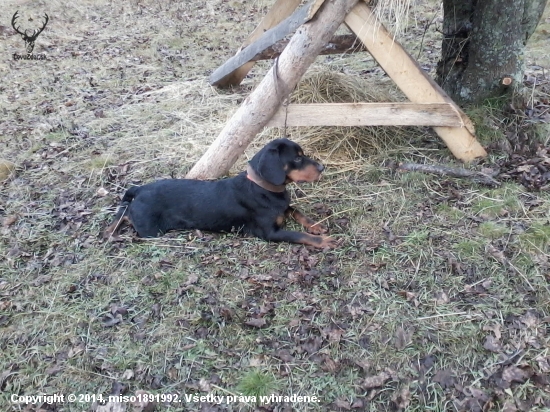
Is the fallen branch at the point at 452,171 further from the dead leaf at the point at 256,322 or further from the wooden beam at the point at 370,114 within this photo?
the dead leaf at the point at 256,322

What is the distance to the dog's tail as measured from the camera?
4.44m

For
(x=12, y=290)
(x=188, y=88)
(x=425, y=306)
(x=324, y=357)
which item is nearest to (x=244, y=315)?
(x=324, y=357)

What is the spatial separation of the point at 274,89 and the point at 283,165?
82 centimetres

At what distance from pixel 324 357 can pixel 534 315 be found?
1.47m

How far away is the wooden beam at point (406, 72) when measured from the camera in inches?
168

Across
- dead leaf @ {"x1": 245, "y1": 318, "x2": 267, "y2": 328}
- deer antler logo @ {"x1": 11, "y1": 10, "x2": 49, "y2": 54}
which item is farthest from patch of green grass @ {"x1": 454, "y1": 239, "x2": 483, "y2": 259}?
deer antler logo @ {"x1": 11, "y1": 10, "x2": 49, "y2": 54}

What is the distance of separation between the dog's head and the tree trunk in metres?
2.29

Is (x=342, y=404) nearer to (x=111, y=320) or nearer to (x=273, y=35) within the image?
(x=111, y=320)

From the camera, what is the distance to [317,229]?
434cm

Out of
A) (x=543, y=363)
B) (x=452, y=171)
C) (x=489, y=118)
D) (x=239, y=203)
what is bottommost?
(x=543, y=363)

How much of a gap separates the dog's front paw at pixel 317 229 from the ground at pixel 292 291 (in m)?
0.15

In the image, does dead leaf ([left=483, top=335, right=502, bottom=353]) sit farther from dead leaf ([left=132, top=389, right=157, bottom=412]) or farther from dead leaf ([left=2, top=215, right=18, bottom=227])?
dead leaf ([left=2, top=215, right=18, bottom=227])

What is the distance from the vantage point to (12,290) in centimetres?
391

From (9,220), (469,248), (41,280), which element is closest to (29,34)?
(9,220)
